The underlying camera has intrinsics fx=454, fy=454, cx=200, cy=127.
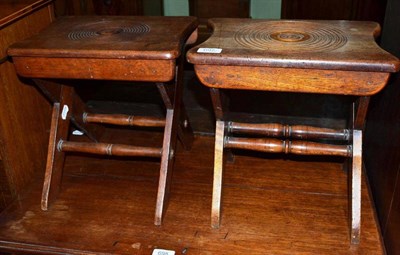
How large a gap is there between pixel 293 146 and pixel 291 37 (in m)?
0.38

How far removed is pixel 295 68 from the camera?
1.30 metres

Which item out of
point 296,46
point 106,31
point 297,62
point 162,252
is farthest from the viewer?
point 106,31

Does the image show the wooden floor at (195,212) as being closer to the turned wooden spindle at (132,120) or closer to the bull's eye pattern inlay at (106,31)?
the turned wooden spindle at (132,120)

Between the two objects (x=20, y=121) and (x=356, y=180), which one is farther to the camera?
(x=20, y=121)

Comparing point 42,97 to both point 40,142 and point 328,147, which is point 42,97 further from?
point 328,147

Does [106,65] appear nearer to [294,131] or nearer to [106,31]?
[106,31]

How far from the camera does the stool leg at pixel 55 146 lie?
1.75 m

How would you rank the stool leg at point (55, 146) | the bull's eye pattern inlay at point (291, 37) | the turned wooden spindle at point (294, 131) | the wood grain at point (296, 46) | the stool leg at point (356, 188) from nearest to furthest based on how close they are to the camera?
the wood grain at point (296, 46)
the bull's eye pattern inlay at point (291, 37)
the stool leg at point (356, 188)
the turned wooden spindle at point (294, 131)
the stool leg at point (55, 146)

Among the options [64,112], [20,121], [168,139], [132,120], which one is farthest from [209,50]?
[20,121]

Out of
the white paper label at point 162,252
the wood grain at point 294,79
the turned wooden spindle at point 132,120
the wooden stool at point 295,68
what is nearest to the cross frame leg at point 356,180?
the wooden stool at point 295,68

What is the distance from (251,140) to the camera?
163cm

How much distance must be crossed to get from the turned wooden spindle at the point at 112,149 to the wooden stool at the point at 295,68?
27cm

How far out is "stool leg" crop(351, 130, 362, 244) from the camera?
1504mm

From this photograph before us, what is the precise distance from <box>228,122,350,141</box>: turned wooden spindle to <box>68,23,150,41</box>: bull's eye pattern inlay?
47 centimetres
